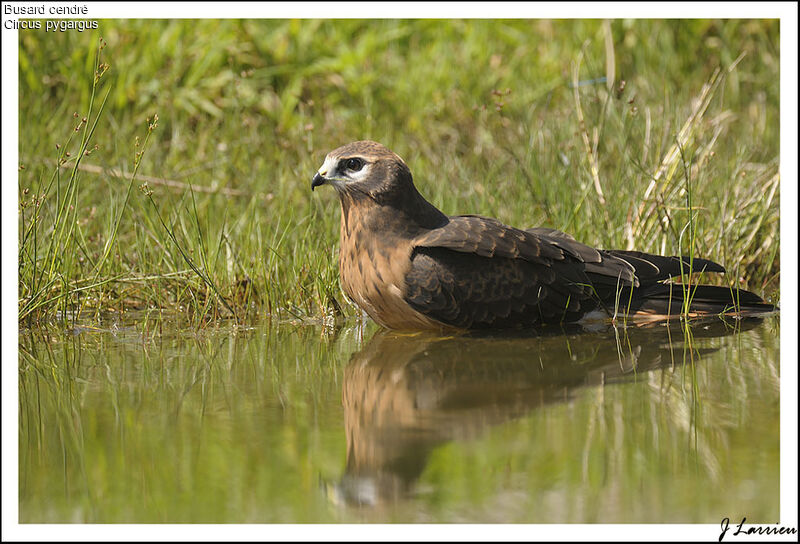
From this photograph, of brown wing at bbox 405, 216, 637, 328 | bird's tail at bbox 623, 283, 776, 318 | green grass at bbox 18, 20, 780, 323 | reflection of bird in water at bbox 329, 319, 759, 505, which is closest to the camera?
reflection of bird in water at bbox 329, 319, 759, 505

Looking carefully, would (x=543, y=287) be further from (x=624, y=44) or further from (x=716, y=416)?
(x=624, y=44)

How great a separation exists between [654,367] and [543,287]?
3.54 feet

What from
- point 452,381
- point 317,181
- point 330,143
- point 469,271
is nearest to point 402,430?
point 452,381

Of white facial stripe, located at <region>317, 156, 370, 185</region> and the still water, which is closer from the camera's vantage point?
the still water

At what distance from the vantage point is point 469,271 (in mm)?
5125

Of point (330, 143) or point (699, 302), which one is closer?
point (699, 302)

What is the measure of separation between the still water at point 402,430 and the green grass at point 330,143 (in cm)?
93

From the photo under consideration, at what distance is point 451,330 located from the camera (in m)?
5.16

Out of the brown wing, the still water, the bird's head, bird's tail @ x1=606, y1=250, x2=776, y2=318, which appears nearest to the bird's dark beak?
the bird's head

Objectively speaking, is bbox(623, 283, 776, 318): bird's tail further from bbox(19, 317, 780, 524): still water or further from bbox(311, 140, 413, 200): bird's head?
bbox(311, 140, 413, 200): bird's head

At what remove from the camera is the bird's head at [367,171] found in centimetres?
521

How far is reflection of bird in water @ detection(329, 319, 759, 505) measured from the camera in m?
3.12

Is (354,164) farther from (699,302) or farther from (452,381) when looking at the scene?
(699,302)

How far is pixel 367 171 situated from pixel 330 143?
9.64 ft
